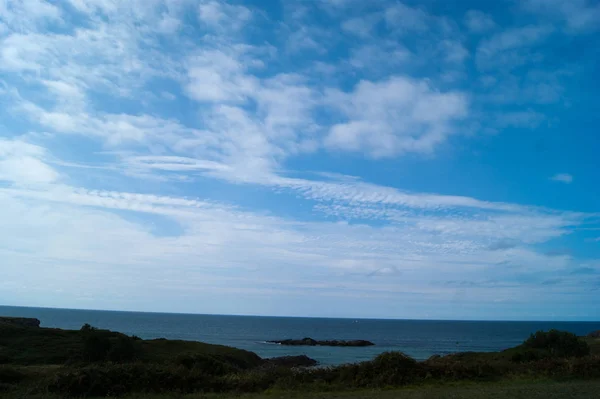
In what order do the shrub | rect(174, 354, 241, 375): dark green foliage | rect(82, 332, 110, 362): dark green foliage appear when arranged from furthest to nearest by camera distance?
1. rect(82, 332, 110, 362): dark green foliage
2. the shrub
3. rect(174, 354, 241, 375): dark green foliage

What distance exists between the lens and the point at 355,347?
109m

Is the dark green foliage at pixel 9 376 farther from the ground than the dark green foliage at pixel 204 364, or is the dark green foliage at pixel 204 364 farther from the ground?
the dark green foliage at pixel 204 364

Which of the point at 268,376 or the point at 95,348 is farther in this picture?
the point at 95,348

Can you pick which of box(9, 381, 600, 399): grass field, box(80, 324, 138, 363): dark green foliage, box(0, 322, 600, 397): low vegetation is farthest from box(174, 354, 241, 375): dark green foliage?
box(80, 324, 138, 363): dark green foliage

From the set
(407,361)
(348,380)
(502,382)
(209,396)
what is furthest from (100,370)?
(502,382)

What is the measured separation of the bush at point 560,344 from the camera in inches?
1695

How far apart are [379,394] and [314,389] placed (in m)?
3.59

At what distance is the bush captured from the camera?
43.0 metres

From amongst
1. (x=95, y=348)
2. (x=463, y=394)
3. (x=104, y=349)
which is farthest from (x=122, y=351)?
(x=463, y=394)

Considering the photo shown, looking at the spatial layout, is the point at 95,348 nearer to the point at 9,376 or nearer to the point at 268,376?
the point at 9,376

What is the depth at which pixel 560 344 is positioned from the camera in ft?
148

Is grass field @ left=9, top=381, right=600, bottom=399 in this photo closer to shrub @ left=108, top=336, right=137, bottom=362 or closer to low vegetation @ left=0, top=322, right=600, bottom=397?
low vegetation @ left=0, top=322, right=600, bottom=397

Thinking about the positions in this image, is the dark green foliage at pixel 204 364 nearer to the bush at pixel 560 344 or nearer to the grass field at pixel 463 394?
the grass field at pixel 463 394

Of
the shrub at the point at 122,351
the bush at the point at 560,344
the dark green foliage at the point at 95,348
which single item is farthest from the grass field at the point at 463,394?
the dark green foliage at the point at 95,348
